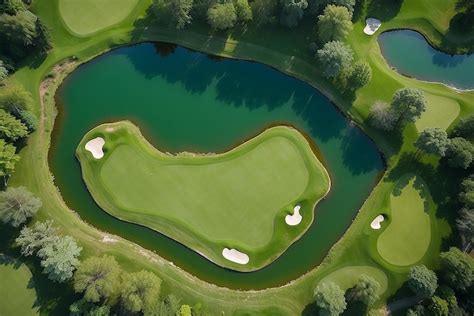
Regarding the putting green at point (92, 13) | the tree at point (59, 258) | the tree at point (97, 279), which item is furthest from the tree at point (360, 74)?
the tree at point (59, 258)

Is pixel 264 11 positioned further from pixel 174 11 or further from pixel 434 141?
pixel 434 141

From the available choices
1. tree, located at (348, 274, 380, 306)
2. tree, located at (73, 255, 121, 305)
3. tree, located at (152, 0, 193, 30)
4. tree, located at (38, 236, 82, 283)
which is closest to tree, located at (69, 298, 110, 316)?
tree, located at (73, 255, 121, 305)

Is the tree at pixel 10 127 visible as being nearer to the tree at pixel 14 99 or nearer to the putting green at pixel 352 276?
the tree at pixel 14 99

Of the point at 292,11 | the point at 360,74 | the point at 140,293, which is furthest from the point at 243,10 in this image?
the point at 140,293

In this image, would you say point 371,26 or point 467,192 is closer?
point 467,192

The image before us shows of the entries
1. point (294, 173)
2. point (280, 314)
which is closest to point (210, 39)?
point (294, 173)

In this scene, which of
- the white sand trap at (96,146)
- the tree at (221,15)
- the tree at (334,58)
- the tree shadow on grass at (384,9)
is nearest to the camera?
the white sand trap at (96,146)

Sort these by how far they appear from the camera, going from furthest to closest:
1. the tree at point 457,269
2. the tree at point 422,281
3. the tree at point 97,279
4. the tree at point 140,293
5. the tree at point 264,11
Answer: the tree at point 264,11 → the tree at point 457,269 → the tree at point 422,281 → the tree at point 97,279 → the tree at point 140,293
